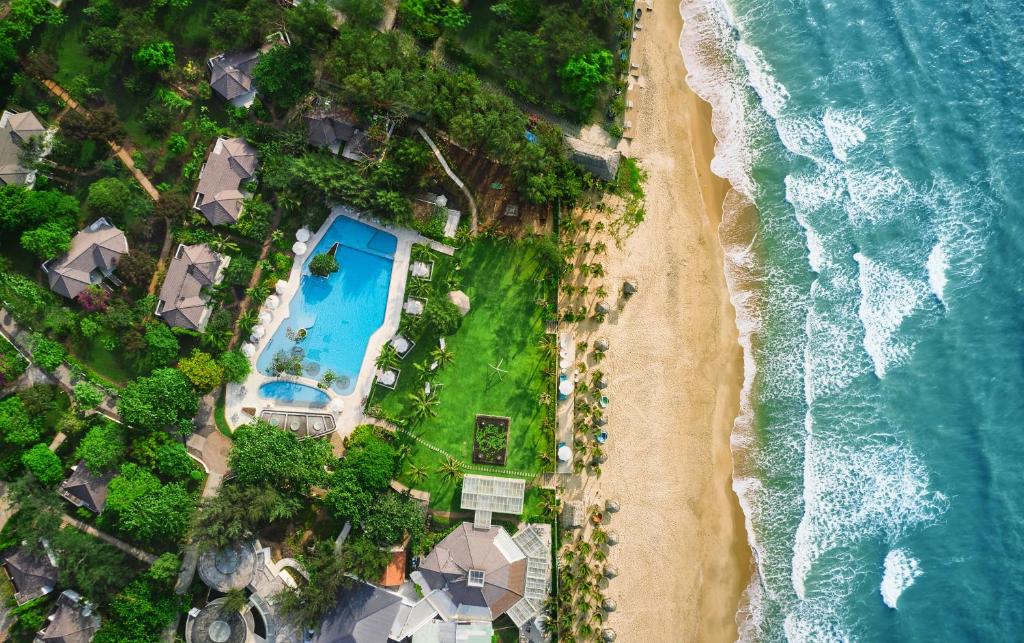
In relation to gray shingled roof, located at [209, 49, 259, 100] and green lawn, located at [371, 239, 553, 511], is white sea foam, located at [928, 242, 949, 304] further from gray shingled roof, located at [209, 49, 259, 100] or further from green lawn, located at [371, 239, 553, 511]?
gray shingled roof, located at [209, 49, 259, 100]

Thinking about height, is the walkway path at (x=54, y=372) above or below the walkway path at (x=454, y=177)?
below

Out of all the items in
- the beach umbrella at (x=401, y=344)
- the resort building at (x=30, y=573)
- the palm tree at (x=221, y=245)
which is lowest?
the resort building at (x=30, y=573)

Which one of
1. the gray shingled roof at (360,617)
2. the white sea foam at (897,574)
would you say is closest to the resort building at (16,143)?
the gray shingled roof at (360,617)

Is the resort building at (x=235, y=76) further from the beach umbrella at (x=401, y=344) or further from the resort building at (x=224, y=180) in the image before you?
the beach umbrella at (x=401, y=344)

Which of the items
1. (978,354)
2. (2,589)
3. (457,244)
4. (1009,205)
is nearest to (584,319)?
(457,244)

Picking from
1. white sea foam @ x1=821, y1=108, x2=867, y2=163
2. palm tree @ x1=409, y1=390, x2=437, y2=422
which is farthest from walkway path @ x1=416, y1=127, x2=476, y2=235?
white sea foam @ x1=821, y1=108, x2=867, y2=163
